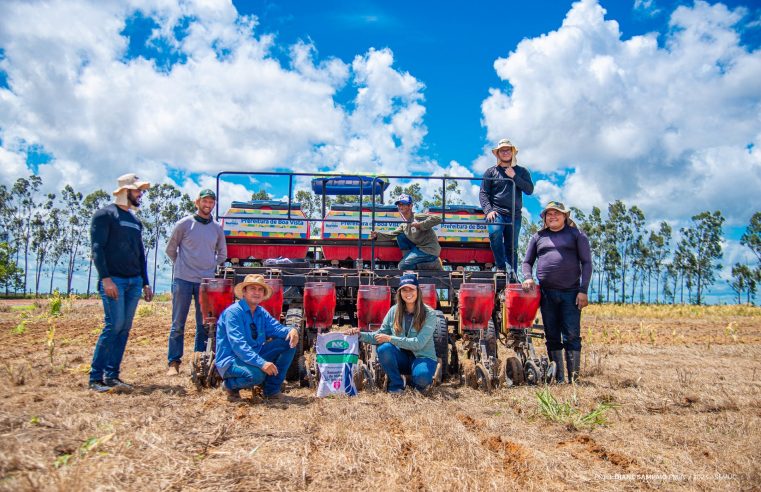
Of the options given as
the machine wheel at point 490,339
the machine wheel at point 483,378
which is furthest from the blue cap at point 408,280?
the machine wheel at point 490,339

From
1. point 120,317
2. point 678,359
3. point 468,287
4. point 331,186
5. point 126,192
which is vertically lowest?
point 678,359

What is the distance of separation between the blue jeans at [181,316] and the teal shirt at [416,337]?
222 centimetres

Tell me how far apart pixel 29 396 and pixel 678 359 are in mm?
9530

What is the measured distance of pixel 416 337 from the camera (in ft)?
17.7

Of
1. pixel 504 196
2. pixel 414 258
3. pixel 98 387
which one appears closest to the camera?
pixel 98 387

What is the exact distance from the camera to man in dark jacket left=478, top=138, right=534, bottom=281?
7.46 meters

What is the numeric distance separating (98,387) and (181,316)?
1328mm

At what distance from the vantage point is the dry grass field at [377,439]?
111 inches

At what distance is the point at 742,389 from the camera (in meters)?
6.02

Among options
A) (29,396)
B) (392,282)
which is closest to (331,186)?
(392,282)

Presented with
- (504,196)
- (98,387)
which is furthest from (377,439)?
(504,196)

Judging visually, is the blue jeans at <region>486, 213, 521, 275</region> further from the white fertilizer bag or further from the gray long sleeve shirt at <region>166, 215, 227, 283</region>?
the gray long sleeve shirt at <region>166, 215, 227, 283</region>

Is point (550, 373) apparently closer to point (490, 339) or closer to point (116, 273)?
point (490, 339)

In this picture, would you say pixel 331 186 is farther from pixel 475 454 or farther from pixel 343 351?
pixel 475 454
